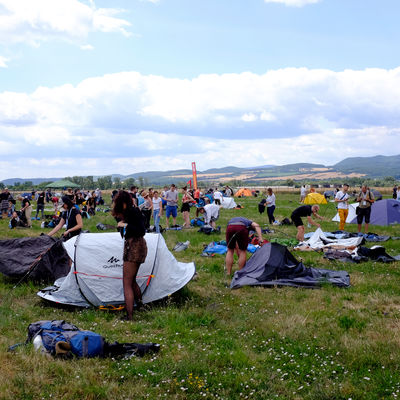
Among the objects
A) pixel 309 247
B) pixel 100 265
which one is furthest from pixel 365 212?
pixel 100 265

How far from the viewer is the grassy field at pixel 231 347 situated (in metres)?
4.51

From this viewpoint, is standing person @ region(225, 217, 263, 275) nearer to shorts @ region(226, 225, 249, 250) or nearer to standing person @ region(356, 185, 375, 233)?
shorts @ region(226, 225, 249, 250)

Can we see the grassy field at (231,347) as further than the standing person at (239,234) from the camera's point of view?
No

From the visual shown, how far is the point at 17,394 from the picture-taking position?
4.37 metres

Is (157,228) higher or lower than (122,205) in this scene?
lower

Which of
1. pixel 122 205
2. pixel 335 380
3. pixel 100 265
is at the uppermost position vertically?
pixel 122 205

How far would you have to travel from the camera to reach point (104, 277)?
7.36 meters

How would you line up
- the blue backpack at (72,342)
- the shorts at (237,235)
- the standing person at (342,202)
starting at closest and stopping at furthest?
the blue backpack at (72,342) < the shorts at (237,235) < the standing person at (342,202)

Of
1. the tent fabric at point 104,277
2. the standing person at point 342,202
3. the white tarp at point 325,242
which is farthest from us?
the standing person at point 342,202

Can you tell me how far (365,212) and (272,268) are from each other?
316 inches

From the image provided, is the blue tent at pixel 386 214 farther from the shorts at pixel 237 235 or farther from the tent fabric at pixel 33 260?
the tent fabric at pixel 33 260

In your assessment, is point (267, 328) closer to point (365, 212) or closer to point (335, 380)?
point (335, 380)

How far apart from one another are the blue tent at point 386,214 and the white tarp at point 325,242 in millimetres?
7281

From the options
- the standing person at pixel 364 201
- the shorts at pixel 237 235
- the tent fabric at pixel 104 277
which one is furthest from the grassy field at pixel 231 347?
the standing person at pixel 364 201
